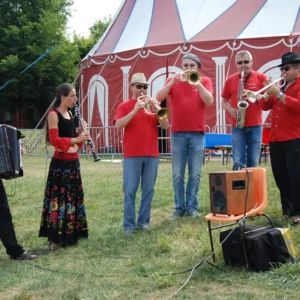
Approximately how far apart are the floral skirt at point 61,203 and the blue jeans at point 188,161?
1390 millimetres

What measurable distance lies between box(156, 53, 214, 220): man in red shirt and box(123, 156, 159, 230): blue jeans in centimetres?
50

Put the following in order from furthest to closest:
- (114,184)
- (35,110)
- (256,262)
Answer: (35,110) → (114,184) → (256,262)

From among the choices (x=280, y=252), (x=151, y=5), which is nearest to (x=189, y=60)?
(x=280, y=252)

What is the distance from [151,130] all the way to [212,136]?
630 cm

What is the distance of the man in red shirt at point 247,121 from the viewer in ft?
20.1

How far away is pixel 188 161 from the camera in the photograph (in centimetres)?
631

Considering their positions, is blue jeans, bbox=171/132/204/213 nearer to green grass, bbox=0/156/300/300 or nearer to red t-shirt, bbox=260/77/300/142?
green grass, bbox=0/156/300/300

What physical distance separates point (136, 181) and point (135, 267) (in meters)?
1.53

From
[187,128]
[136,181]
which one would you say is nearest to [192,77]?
[187,128]

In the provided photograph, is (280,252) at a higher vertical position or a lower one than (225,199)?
lower

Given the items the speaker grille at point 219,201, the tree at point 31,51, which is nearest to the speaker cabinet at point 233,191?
the speaker grille at point 219,201

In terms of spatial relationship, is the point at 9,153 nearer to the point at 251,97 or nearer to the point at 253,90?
the point at 251,97

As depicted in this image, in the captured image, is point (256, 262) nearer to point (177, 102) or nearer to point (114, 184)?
point (177, 102)

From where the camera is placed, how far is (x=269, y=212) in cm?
615
